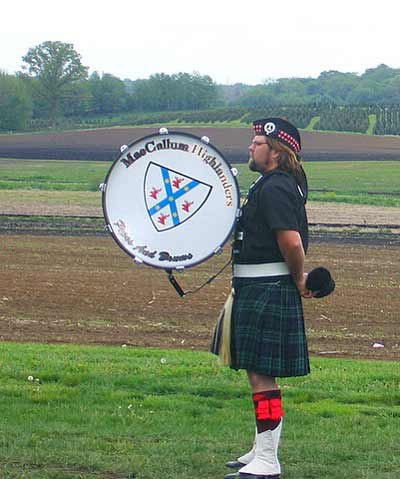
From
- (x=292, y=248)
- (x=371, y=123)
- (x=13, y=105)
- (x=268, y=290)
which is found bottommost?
(x=371, y=123)

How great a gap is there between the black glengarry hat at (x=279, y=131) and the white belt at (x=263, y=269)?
0.62 metres

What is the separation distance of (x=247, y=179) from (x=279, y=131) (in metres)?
36.9

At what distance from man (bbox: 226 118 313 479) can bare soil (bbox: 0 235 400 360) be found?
6475 mm

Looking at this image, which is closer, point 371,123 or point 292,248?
point 292,248

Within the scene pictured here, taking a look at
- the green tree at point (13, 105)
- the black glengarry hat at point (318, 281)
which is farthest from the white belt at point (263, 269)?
the green tree at point (13, 105)

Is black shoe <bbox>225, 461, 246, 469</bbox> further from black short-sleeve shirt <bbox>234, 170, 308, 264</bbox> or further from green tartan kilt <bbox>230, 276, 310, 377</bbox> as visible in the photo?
black short-sleeve shirt <bbox>234, 170, 308, 264</bbox>

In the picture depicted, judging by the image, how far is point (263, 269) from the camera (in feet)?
18.7

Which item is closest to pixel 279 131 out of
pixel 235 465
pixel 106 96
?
pixel 235 465

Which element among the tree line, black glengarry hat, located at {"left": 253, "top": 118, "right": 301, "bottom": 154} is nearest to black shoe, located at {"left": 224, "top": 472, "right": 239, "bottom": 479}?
black glengarry hat, located at {"left": 253, "top": 118, "right": 301, "bottom": 154}

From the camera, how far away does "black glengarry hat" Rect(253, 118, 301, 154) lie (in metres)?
5.71

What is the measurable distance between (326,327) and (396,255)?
8.98 meters

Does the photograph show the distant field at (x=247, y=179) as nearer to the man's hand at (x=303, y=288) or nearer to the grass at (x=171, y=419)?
the grass at (x=171, y=419)

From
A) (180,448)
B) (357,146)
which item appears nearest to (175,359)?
(180,448)

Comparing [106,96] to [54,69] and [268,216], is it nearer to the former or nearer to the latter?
[54,69]
